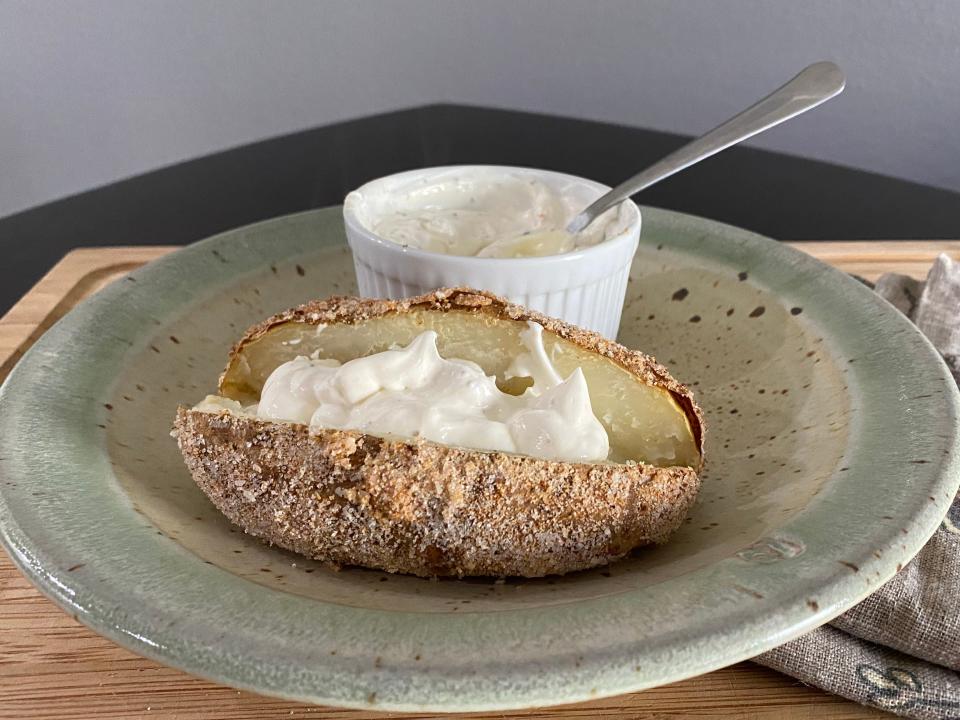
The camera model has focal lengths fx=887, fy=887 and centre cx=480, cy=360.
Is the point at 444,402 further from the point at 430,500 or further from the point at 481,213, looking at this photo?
the point at 481,213

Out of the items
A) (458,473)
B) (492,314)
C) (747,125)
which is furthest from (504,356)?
(747,125)

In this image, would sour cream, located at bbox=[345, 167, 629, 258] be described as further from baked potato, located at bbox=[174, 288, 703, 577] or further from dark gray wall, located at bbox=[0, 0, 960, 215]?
dark gray wall, located at bbox=[0, 0, 960, 215]

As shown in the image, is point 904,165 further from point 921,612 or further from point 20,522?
point 20,522

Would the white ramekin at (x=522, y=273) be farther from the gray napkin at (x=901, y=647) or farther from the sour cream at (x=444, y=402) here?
the gray napkin at (x=901, y=647)

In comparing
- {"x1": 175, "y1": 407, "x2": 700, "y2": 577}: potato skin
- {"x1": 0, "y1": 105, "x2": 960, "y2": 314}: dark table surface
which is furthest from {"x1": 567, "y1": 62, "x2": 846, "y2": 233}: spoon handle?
{"x1": 0, "y1": 105, "x2": 960, "y2": 314}: dark table surface

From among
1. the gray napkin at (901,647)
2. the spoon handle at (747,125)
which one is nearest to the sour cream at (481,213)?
the spoon handle at (747,125)

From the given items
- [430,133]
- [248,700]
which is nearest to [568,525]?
[248,700]
